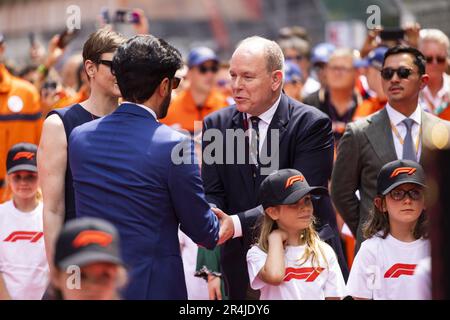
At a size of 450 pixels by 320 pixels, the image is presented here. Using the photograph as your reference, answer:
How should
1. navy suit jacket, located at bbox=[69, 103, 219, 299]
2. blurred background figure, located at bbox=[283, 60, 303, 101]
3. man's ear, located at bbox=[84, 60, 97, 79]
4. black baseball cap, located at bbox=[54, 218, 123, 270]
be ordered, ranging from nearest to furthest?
black baseball cap, located at bbox=[54, 218, 123, 270], navy suit jacket, located at bbox=[69, 103, 219, 299], man's ear, located at bbox=[84, 60, 97, 79], blurred background figure, located at bbox=[283, 60, 303, 101]

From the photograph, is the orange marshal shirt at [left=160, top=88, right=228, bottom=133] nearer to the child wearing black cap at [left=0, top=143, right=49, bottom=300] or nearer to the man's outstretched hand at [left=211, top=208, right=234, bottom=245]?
the child wearing black cap at [left=0, top=143, right=49, bottom=300]

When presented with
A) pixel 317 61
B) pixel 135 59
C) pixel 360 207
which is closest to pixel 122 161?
pixel 135 59

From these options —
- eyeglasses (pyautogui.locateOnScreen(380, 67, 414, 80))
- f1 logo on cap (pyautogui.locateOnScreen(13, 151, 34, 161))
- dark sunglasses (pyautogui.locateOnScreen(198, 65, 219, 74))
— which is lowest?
f1 logo on cap (pyautogui.locateOnScreen(13, 151, 34, 161))

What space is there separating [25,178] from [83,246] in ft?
13.5

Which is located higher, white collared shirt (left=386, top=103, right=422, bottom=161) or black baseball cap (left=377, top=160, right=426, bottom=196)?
white collared shirt (left=386, top=103, right=422, bottom=161)

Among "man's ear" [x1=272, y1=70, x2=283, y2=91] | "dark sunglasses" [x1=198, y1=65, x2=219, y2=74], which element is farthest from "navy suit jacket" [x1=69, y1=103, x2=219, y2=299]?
"dark sunglasses" [x1=198, y1=65, x2=219, y2=74]

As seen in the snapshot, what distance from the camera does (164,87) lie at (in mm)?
5484

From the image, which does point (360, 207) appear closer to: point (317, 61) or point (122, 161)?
point (122, 161)

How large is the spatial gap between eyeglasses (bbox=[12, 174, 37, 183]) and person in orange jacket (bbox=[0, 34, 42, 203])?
302 cm

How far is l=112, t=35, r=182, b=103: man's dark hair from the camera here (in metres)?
5.39

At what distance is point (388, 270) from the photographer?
21.1 ft

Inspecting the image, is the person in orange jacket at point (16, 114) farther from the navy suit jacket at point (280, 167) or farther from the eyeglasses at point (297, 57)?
the navy suit jacket at point (280, 167)
